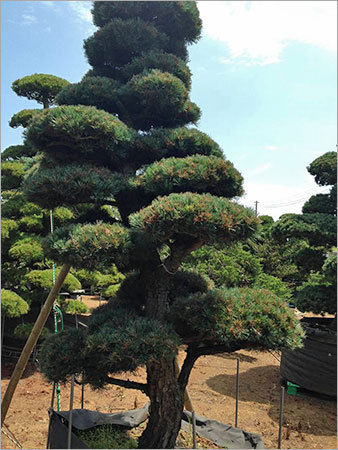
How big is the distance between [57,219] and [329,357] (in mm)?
5610

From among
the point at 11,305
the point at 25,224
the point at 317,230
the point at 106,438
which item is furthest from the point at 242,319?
the point at 25,224

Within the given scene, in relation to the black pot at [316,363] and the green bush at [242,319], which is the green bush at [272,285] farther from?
the green bush at [242,319]

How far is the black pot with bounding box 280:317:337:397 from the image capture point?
19.0 ft

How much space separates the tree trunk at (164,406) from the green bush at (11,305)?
3.52m

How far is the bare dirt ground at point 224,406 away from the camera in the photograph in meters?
4.45

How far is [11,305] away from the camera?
18.7 ft

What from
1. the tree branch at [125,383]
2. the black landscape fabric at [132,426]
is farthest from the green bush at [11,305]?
the tree branch at [125,383]

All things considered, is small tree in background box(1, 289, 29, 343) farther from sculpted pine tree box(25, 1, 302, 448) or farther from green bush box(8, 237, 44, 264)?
sculpted pine tree box(25, 1, 302, 448)

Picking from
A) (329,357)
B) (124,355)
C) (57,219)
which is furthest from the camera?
(57,219)

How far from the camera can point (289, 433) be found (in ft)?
15.0

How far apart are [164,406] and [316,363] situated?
3.90 meters

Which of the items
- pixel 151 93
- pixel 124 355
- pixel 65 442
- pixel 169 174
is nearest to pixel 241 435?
pixel 65 442

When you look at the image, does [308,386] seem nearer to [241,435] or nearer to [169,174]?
[241,435]

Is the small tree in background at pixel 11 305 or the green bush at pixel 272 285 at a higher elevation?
the green bush at pixel 272 285
